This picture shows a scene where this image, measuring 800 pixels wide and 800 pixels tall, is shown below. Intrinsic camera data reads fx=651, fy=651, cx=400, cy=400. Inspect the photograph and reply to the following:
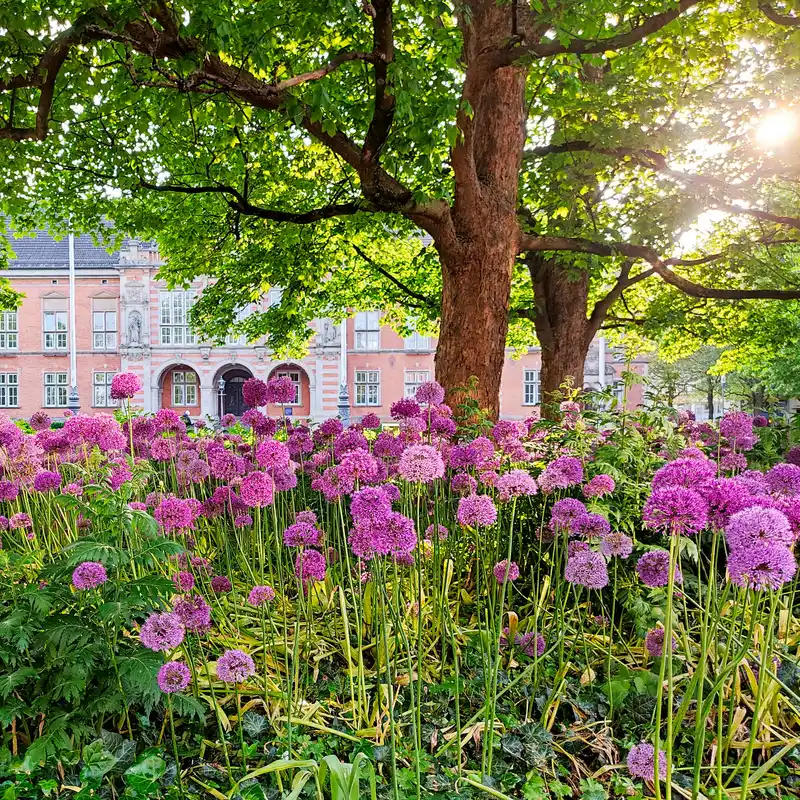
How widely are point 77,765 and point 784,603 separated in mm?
2696

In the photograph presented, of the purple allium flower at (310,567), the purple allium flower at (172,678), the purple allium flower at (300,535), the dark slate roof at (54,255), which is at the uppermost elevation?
the dark slate roof at (54,255)

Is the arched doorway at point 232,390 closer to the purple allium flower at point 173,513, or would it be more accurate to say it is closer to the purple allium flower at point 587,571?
the purple allium flower at point 173,513

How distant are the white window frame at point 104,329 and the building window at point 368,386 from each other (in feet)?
37.8

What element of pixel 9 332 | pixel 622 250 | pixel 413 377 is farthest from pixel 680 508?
pixel 9 332

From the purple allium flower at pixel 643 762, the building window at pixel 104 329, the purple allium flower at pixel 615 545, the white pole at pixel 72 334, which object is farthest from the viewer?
the building window at pixel 104 329

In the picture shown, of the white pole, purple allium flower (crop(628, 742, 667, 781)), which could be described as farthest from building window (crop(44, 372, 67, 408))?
purple allium flower (crop(628, 742, 667, 781))

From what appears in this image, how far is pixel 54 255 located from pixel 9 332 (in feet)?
13.8

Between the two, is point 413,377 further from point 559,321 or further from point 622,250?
point 622,250

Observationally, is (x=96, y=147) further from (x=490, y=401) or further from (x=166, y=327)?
(x=166, y=327)

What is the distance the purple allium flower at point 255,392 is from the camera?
2.90 meters

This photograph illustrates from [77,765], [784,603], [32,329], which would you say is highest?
[32,329]

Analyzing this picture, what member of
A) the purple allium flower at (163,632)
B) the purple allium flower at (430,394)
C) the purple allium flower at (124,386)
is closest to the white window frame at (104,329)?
the purple allium flower at (124,386)

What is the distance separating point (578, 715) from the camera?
2.29m

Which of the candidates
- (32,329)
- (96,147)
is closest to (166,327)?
(32,329)
